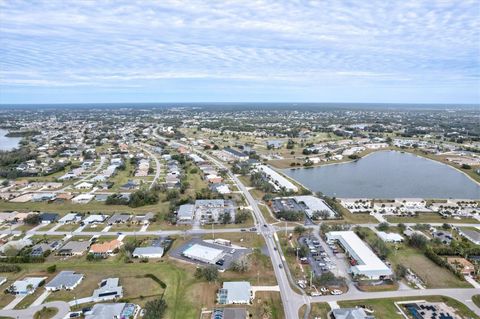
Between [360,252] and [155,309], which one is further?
[360,252]

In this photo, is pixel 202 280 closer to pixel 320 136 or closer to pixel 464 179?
pixel 464 179

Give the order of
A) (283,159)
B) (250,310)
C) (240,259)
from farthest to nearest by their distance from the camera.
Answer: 1. (283,159)
2. (240,259)
3. (250,310)

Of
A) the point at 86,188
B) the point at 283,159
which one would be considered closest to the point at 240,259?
the point at 86,188

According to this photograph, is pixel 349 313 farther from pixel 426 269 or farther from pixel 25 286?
pixel 25 286

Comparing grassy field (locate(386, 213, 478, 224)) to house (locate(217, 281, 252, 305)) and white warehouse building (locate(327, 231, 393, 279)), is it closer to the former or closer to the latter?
white warehouse building (locate(327, 231, 393, 279))

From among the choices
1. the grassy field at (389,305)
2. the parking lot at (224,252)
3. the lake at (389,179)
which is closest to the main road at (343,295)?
the grassy field at (389,305)

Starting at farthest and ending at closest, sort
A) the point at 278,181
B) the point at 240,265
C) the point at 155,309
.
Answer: the point at 278,181 → the point at 240,265 → the point at 155,309

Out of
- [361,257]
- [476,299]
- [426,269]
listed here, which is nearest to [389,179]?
[426,269]
